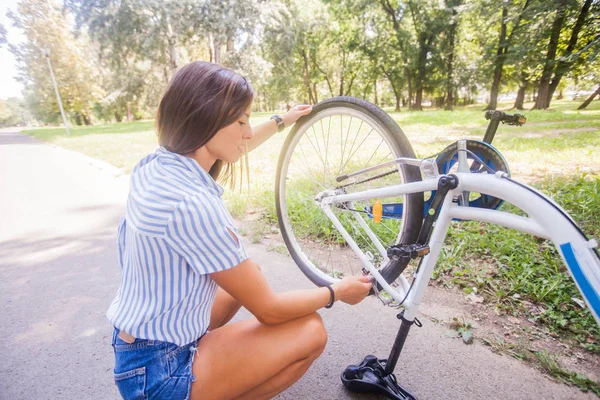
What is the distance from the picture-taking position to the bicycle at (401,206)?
84 centimetres

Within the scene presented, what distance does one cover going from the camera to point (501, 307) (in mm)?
1956

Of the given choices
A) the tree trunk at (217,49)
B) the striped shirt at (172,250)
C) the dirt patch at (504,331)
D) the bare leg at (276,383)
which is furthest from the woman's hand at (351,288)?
the tree trunk at (217,49)

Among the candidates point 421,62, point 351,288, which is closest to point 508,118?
point 351,288

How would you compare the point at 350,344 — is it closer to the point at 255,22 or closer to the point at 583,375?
the point at 583,375

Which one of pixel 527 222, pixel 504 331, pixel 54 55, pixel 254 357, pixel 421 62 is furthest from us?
pixel 54 55

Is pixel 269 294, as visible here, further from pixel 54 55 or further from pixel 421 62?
pixel 54 55

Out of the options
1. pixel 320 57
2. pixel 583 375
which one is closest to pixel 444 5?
pixel 320 57

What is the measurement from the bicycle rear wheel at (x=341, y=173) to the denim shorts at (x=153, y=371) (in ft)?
3.36

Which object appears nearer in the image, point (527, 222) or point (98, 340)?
point (527, 222)

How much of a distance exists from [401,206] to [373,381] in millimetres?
815

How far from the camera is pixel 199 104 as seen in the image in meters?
1.10

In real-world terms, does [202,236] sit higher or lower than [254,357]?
higher

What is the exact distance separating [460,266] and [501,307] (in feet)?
1.50

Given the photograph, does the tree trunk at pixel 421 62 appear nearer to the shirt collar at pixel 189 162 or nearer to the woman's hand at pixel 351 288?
the woman's hand at pixel 351 288
